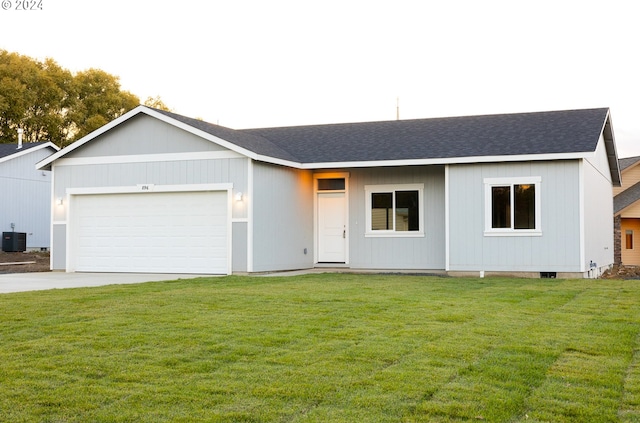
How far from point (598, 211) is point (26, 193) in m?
23.7

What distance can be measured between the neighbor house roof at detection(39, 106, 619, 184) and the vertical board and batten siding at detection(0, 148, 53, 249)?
12.7 metres

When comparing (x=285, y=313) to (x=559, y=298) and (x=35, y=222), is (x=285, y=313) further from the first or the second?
(x=35, y=222)

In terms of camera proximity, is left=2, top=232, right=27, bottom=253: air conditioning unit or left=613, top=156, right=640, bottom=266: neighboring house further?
left=2, top=232, right=27, bottom=253: air conditioning unit

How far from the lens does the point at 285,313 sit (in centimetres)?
904

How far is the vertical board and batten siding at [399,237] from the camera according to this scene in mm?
18484

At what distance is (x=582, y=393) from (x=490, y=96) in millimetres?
23996

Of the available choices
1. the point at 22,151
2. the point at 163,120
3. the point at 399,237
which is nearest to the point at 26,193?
the point at 22,151

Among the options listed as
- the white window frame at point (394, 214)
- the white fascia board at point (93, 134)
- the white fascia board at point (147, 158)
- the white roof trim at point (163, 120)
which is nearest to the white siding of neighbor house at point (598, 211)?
the white window frame at point (394, 214)

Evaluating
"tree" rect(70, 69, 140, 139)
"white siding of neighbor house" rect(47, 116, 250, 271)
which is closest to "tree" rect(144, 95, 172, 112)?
"tree" rect(70, 69, 140, 139)

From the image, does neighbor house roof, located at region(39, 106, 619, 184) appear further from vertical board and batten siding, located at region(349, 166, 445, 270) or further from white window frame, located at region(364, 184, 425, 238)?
white window frame, located at region(364, 184, 425, 238)

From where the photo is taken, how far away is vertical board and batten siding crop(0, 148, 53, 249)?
98.9ft

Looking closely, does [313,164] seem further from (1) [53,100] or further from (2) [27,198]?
(1) [53,100]

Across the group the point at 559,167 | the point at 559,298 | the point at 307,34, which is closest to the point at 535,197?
the point at 559,167

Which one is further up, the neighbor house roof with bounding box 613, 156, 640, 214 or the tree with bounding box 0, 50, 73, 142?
the tree with bounding box 0, 50, 73, 142
